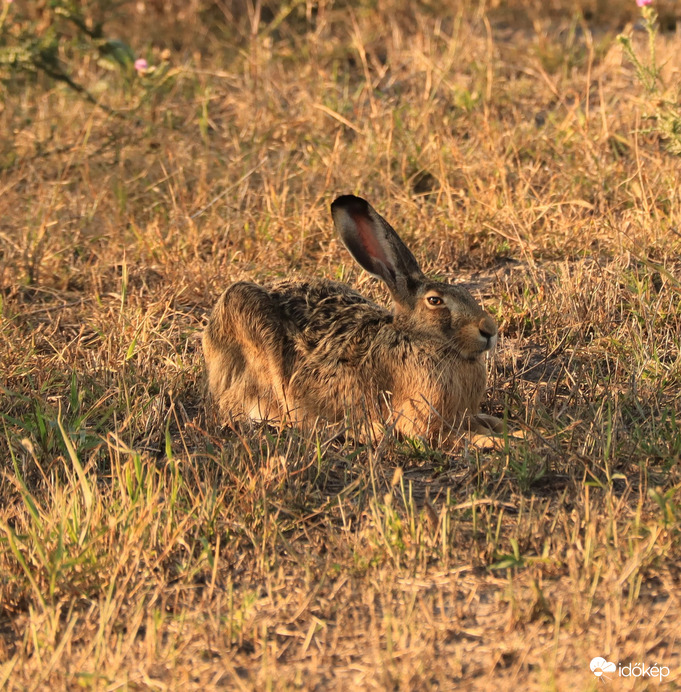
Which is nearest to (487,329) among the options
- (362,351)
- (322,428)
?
(362,351)

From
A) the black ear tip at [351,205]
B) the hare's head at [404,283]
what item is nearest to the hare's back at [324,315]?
the hare's head at [404,283]

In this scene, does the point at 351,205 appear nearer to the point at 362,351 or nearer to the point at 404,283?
the point at 404,283

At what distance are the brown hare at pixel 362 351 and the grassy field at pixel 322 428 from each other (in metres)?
0.22

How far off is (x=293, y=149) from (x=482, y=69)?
165 centimetres

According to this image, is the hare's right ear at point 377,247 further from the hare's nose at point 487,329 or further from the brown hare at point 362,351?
the hare's nose at point 487,329

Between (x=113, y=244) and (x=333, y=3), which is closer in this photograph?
(x=113, y=244)

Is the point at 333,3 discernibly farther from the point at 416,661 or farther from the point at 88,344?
the point at 416,661

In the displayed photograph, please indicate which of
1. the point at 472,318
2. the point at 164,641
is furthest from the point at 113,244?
the point at 164,641

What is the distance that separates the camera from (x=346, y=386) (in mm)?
4680

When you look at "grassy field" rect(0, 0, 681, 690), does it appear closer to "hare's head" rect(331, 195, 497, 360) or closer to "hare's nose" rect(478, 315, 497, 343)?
"hare's nose" rect(478, 315, 497, 343)

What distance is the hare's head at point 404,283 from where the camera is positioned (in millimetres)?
4523

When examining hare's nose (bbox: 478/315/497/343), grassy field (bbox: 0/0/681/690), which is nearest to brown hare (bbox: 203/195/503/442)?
hare's nose (bbox: 478/315/497/343)

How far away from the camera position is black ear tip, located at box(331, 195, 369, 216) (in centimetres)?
465

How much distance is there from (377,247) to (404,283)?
194 mm
